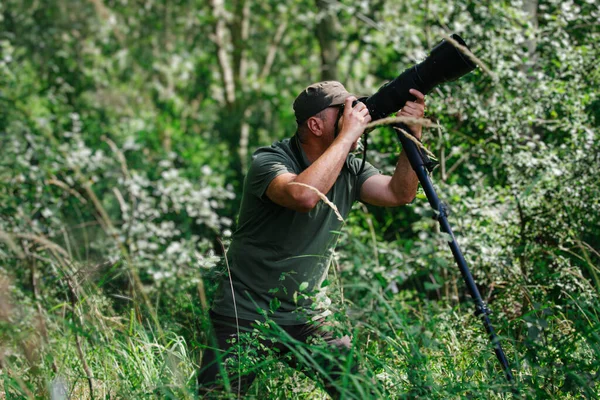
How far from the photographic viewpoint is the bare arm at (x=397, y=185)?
9.22ft

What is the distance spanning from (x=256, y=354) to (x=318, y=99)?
1153mm

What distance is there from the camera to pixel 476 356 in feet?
8.66

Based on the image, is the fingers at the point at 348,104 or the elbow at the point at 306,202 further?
the fingers at the point at 348,104

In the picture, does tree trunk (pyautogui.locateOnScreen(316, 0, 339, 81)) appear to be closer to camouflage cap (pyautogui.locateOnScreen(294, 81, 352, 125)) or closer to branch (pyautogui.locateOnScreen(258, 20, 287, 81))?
branch (pyautogui.locateOnScreen(258, 20, 287, 81))

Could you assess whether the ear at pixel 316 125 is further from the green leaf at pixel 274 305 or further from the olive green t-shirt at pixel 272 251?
the green leaf at pixel 274 305

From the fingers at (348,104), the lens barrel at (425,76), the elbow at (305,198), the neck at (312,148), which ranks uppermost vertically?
the lens barrel at (425,76)

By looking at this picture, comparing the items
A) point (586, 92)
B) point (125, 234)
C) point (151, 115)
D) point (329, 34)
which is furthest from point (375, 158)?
point (151, 115)

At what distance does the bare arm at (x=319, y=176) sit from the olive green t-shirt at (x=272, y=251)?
77mm

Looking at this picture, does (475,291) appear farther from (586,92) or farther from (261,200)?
(586,92)

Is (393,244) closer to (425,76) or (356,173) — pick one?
(356,173)

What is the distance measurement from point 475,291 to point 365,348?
64 centimetres

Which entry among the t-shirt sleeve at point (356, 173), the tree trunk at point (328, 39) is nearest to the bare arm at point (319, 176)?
the t-shirt sleeve at point (356, 173)

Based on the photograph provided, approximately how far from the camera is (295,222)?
269cm

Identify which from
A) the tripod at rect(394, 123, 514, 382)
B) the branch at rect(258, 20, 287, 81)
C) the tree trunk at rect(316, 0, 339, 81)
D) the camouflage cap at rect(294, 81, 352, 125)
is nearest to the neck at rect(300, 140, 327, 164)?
the camouflage cap at rect(294, 81, 352, 125)
